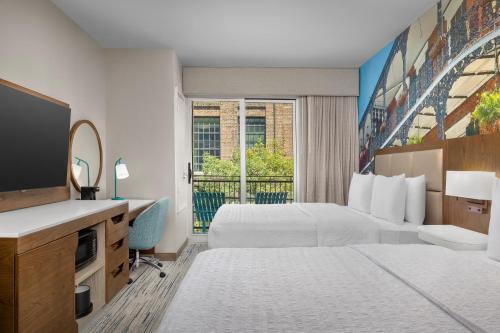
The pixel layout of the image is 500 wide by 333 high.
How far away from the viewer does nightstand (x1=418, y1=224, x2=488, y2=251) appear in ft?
7.07

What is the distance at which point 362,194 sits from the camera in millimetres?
3721

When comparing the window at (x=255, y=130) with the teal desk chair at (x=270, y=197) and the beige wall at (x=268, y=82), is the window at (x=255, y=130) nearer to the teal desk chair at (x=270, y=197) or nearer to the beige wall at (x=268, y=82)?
the beige wall at (x=268, y=82)

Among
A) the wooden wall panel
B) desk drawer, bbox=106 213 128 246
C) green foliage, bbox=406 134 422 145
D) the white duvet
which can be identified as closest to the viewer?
the wooden wall panel

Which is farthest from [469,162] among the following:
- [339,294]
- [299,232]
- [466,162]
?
[339,294]

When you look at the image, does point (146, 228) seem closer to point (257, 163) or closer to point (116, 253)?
point (116, 253)

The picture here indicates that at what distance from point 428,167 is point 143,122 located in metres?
3.28

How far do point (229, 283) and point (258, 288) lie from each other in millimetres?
134

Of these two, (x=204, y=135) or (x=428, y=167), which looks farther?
(x=204, y=135)

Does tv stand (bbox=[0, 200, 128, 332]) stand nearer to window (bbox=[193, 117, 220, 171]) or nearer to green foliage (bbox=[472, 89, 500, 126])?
window (bbox=[193, 117, 220, 171])

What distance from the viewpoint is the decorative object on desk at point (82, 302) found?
2344mm

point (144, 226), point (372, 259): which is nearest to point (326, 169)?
point (144, 226)

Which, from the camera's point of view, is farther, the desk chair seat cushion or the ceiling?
the desk chair seat cushion

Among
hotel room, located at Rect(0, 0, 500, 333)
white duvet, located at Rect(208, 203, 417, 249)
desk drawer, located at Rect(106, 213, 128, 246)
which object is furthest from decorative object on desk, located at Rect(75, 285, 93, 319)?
white duvet, located at Rect(208, 203, 417, 249)

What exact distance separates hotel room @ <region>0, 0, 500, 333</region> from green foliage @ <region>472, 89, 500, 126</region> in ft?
0.04
